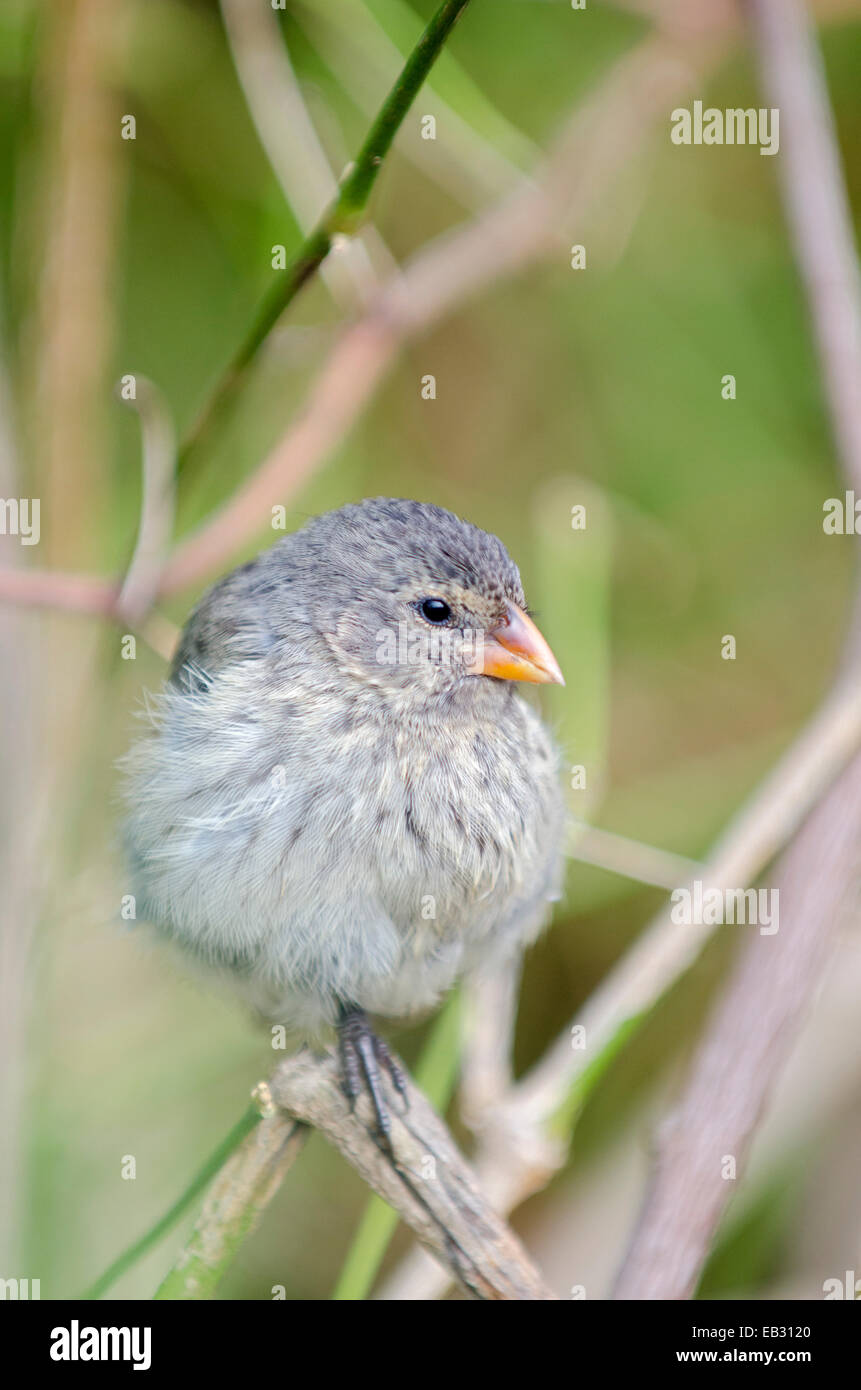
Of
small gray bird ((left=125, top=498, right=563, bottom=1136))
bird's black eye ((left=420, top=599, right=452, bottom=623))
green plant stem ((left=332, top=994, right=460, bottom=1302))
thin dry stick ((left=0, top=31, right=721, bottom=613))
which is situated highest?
thin dry stick ((left=0, top=31, right=721, bottom=613))

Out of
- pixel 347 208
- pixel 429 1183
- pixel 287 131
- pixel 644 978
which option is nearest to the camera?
pixel 347 208

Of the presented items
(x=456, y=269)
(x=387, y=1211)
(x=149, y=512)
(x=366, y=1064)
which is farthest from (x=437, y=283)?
(x=387, y=1211)

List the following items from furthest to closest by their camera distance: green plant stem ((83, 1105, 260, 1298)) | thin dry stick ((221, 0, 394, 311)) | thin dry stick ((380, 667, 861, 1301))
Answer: thin dry stick ((221, 0, 394, 311)) < thin dry stick ((380, 667, 861, 1301)) < green plant stem ((83, 1105, 260, 1298))

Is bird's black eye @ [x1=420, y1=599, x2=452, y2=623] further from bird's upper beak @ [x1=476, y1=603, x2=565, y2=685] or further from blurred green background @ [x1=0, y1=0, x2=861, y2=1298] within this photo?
blurred green background @ [x1=0, y1=0, x2=861, y2=1298]

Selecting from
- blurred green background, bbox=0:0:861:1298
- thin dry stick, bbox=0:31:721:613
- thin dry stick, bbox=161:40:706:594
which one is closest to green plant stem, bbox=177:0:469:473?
blurred green background, bbox=0:0:861:1298

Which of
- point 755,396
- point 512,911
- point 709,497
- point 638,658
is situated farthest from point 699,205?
point 512,911

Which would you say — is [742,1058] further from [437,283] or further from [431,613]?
[437,283]

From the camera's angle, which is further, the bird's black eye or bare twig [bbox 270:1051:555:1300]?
the bird's black eye
